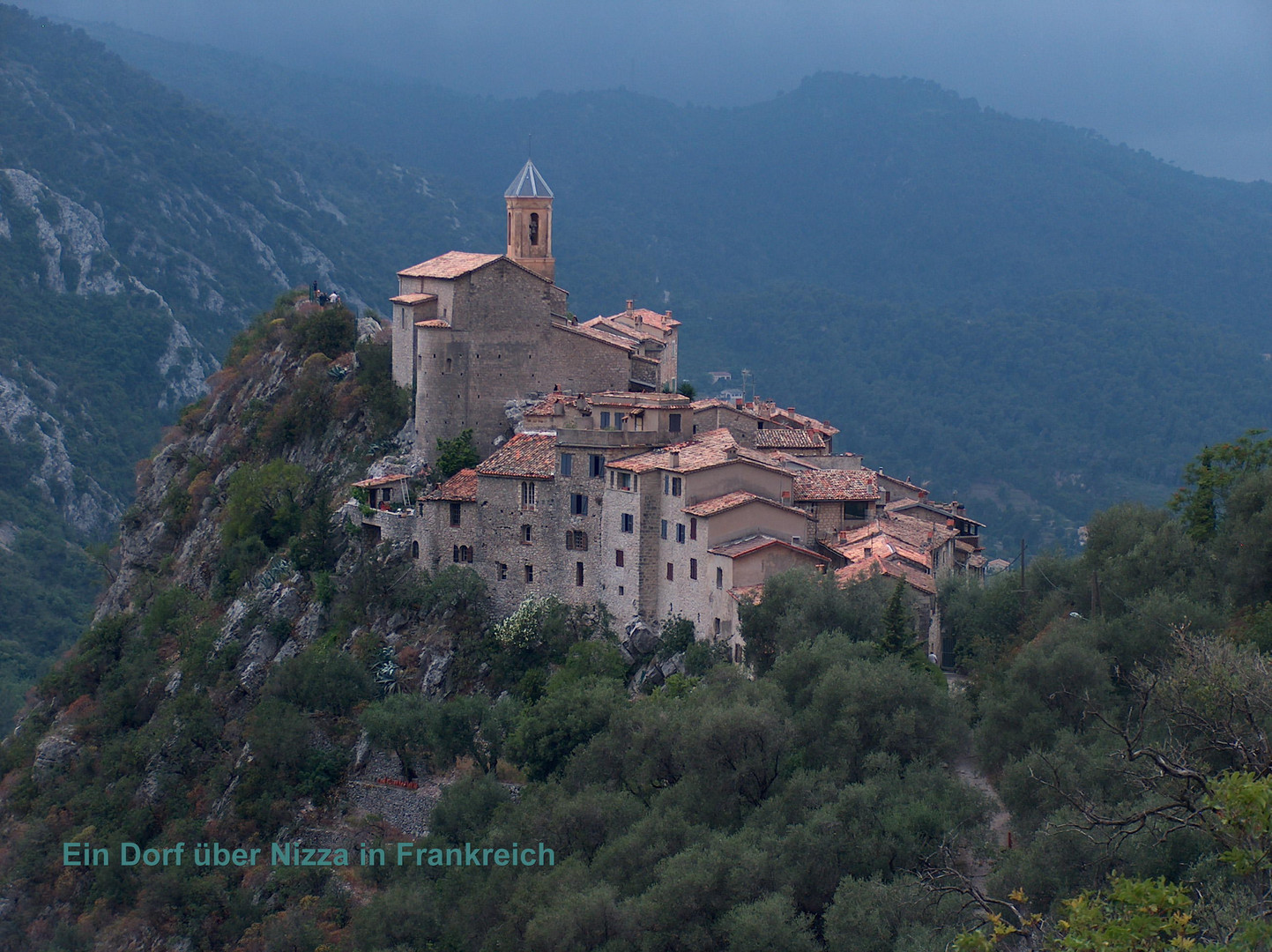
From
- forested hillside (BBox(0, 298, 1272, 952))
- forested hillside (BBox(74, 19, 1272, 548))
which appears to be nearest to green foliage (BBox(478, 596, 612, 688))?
forested hillside (BBox(0, 298, 1272, 952))

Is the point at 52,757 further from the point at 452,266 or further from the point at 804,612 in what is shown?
the point at 804,612

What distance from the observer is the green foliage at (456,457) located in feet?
155

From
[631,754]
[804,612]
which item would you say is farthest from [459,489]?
[804,612]

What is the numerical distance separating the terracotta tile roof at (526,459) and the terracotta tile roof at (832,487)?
256 inches

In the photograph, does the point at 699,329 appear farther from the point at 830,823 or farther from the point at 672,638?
the point at 830,823

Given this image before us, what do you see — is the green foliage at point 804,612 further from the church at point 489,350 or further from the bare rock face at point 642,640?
the church at point 489,350

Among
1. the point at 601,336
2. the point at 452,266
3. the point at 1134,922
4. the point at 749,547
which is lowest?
the point at 1134,922

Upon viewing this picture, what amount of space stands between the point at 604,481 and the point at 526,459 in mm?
2630

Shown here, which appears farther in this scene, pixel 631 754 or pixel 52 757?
pixel 52 757

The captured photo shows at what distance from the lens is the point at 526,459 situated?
43.8 meters

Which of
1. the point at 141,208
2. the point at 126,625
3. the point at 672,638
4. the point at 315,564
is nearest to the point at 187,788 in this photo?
the point at 315,564

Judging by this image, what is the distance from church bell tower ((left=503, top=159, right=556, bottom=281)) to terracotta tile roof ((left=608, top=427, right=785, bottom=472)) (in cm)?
1363

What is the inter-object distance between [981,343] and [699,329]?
93.8 ft

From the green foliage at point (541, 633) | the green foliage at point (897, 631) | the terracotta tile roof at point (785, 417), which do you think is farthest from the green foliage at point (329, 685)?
the green foliage at point (897, 631)
